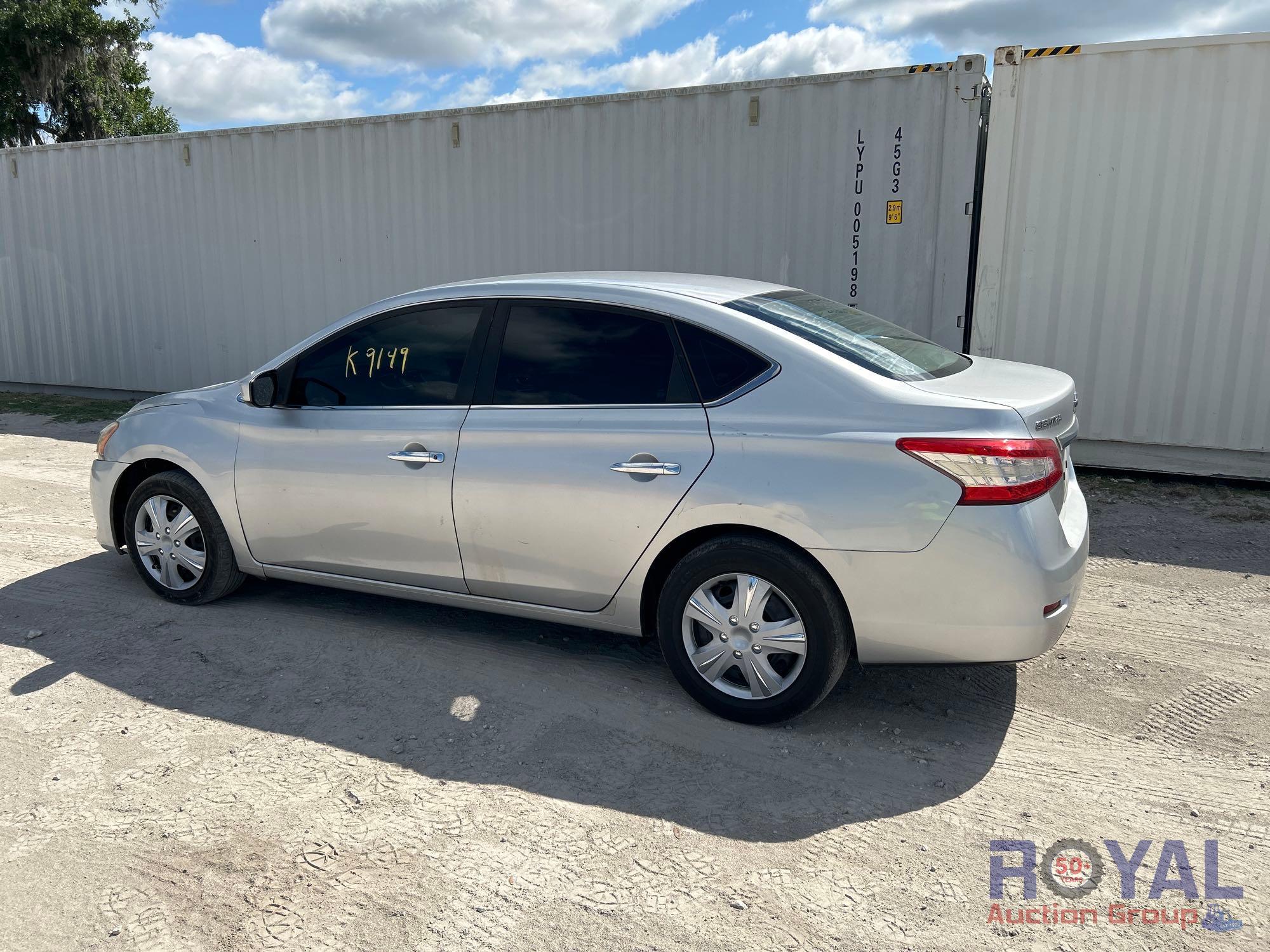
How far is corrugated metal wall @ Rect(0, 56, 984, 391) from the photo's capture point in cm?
780

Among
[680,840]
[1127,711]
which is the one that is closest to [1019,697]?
[1127,711]

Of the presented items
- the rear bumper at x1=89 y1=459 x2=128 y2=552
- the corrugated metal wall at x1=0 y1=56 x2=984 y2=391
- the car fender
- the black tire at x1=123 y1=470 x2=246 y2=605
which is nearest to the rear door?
the car fender

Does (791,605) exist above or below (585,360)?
below

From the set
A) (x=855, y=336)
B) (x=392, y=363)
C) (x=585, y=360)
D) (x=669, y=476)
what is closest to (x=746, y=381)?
(x=669, y=476)

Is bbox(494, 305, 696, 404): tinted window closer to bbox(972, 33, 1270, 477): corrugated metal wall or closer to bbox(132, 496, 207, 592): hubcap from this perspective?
bbox(132, 496, 207, 592): hubcap

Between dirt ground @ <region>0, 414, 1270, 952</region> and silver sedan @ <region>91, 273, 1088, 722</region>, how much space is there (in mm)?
333

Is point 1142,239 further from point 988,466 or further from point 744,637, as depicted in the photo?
point 744,637

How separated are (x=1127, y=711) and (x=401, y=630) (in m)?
3.12

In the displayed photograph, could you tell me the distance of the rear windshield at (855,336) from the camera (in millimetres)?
3529

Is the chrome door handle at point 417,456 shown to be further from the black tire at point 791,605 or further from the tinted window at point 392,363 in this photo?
the black tire at point 791,605

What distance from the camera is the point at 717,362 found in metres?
3.56

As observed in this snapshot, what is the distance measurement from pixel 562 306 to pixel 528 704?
161 cm

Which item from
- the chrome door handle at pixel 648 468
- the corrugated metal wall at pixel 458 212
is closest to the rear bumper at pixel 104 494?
the chrome door handle at pixel 648 468

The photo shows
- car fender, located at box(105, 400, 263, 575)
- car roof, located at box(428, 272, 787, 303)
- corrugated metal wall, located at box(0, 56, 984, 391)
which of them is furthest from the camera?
corrugated metal wall, located at box(0, 56, 984, 391)
